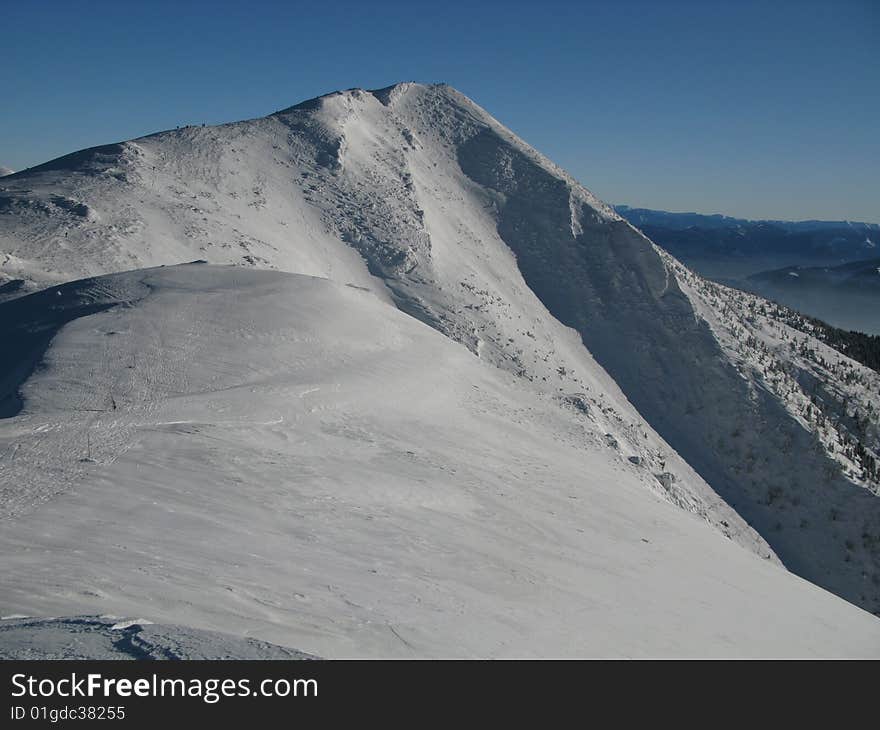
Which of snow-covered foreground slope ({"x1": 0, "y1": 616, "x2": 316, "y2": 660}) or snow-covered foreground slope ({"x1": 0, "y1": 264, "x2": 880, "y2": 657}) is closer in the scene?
snow-covered foreground slope ({"x1": 0, "y1": 616, "x2": 316, "y2": 660})

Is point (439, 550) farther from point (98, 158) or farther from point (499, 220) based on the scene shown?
point (499, 220)

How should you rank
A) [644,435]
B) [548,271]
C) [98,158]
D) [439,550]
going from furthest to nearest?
[548,271] < [98,158] < [644,435] < [439,550]

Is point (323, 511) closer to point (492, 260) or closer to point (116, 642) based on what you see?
point (116, 642)

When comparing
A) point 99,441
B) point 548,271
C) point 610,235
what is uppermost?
point 610,235

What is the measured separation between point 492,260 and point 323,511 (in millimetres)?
34094

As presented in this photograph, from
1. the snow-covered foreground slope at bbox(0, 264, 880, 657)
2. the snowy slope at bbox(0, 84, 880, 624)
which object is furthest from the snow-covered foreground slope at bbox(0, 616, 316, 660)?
the snowy slope at bbox(0, 84, 880, 624)

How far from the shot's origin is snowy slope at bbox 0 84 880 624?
27.6 metres

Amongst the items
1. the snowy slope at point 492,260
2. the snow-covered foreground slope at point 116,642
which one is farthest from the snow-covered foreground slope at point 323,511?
the snowy slope at point 492,260

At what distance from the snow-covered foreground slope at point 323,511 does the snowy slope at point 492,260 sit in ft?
22.2

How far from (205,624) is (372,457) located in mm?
6960

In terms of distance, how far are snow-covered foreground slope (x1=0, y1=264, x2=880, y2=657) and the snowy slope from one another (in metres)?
6.76

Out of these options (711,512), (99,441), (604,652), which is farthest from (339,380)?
(711,512)

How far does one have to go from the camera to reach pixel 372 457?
42.4ft

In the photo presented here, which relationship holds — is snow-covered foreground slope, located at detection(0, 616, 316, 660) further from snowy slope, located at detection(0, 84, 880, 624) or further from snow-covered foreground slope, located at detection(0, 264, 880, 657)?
Answer: snowy slope, located at detection(0, 84, 880, 624)
